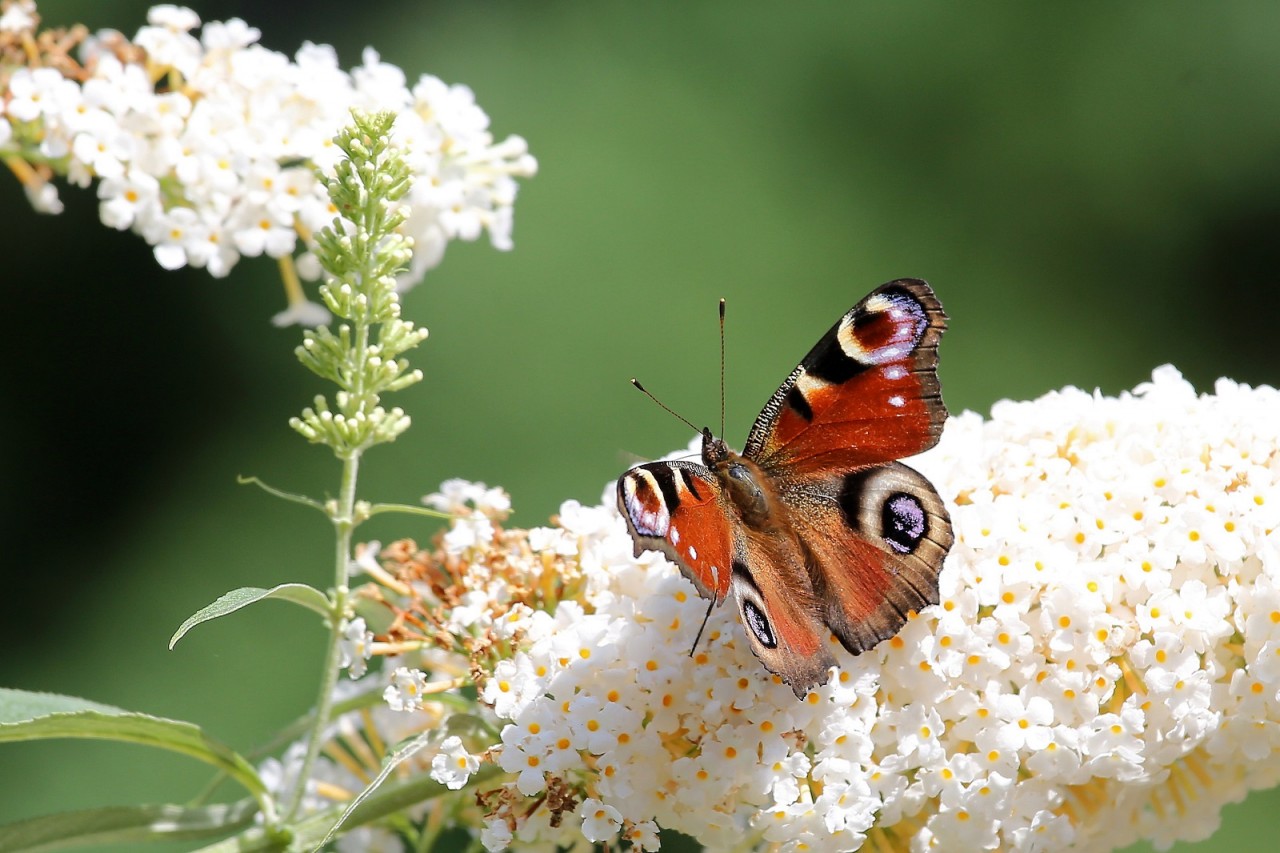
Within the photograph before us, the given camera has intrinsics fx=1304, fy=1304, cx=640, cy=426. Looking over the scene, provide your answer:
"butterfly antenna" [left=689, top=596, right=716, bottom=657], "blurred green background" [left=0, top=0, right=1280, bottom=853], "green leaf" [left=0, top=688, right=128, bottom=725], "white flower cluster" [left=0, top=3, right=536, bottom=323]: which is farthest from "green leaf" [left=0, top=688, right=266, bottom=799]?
"blurred green background" [left=0, top=0, right=1280, bottom=853]

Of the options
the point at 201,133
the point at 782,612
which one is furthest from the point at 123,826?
the point at 201,133

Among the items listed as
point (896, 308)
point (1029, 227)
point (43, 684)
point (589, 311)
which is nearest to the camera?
point (896, 308)

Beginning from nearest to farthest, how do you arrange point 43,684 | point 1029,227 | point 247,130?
point 247,130 < point 43,684 < point 1029,227

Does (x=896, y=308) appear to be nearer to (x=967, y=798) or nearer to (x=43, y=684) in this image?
(x=967, y=798)

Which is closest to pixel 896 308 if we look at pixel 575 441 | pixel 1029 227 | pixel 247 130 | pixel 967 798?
pixel 967 798

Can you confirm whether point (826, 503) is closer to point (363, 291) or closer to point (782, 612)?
point (782, 612)

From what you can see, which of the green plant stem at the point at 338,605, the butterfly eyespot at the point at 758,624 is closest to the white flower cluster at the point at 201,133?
the green plant stem at the point at 338,605

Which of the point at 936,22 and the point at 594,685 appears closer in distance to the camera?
the point at 594,685

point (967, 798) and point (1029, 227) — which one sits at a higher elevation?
point (1029, 227)
